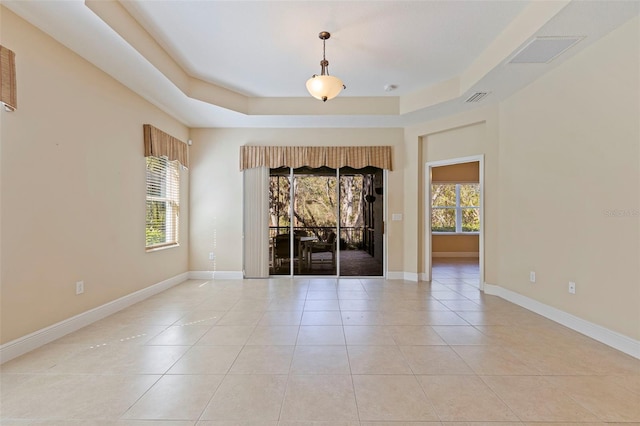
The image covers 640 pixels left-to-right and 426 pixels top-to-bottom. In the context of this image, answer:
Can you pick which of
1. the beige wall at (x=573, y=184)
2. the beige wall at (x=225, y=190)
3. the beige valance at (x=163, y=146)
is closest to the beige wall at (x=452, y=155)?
the beige wall at (x=573, y=184)

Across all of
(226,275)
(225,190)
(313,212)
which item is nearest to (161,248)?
(226,275)

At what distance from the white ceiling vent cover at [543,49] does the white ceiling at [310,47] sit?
73mm

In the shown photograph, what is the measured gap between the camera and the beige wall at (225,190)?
5531 mm

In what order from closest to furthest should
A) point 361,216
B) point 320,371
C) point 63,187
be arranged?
point 320,371
point 63,187
point 361,216

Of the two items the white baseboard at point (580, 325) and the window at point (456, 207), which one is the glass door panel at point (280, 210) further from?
the window at point (456, 207)

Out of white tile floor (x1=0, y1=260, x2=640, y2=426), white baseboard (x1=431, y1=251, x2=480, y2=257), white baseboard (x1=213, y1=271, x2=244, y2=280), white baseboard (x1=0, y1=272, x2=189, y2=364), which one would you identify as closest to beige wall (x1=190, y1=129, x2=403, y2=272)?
white baseboard (x1=213, y1=271, x2=244, y2=280)

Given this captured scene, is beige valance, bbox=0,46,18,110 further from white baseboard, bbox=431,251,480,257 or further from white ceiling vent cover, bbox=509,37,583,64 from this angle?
white baseboard, bbox=431,251,480,257

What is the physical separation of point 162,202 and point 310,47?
3351 mm

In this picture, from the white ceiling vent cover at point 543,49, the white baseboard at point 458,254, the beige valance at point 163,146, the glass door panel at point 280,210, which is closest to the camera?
the white ceiling vent cover at point 543,49

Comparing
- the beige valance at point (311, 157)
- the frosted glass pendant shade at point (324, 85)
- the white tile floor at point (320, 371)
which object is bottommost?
the white tile floor at point (320, 371)

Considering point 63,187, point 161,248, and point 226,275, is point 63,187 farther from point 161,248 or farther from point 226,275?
point 226,275

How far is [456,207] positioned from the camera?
27.7 ft

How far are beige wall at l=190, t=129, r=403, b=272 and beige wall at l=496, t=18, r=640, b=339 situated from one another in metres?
2.10

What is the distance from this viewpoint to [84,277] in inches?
124
